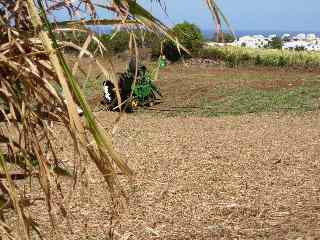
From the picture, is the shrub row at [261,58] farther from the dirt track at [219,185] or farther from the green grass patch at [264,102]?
the dirt track at [219,185]

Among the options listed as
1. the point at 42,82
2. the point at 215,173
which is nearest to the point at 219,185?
the point at 215,173

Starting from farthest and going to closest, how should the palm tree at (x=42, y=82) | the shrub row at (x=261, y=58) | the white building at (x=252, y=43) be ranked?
the white building at (x=252, y=43) < the shrub row at (x=261, y=58) < the palm tree at (x=42, y=82)

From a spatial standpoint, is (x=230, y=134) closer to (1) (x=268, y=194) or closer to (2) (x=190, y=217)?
(1) (x=268, y=194)

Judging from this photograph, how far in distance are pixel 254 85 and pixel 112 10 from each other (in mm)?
15160

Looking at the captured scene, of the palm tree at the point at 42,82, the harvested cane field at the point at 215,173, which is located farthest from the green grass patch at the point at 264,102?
the palm tree at the point at 42,82

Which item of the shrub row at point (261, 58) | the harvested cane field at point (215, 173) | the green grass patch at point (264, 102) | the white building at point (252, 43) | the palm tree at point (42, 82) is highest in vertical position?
the palm tree at point (42, 82)

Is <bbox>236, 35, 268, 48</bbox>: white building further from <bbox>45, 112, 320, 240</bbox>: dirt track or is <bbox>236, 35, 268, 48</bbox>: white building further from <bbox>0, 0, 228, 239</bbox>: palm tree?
<bbox>0, 0, 228, 239</bbox>: palm tree

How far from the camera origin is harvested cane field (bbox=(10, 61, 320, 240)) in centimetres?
502

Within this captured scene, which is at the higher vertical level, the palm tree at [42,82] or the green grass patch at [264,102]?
the palm tree at [42,82]

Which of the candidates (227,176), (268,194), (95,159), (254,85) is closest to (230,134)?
(227,176)

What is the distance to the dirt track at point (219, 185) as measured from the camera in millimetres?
5051

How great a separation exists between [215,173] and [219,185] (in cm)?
53

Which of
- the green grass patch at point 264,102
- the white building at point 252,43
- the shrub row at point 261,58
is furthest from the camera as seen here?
the white building at point 252,43

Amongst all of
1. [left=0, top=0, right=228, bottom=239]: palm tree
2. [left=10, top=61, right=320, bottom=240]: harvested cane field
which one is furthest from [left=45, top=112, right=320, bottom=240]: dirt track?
[left=0, top=0, right=228, bottom=239]: palm tree
